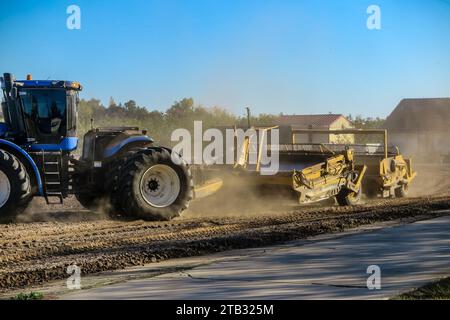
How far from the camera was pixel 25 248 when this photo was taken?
10.4 metres

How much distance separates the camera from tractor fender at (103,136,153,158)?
45.7 ft

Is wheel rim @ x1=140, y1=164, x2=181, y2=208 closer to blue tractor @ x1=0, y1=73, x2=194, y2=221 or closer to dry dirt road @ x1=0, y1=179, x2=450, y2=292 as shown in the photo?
blue tractor @ x1=0, y1=73, x2=194, y2=221

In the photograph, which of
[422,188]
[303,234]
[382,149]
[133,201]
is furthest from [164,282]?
[422,188]

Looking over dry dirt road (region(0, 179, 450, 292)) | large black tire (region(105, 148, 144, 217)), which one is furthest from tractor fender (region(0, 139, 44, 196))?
large black tire (region(105, 148, 144, 217))

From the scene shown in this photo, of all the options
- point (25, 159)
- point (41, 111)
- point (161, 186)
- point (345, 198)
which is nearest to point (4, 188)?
point (25, 159)

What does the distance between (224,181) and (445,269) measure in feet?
26.2

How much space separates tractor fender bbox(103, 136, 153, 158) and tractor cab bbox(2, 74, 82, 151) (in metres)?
0.70

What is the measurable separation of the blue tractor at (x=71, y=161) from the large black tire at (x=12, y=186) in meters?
0.08

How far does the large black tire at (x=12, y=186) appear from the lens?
12.6m

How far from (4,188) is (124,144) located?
251cm

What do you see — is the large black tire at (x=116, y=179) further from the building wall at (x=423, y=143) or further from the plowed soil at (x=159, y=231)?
the building wall at (x=423, y=143)

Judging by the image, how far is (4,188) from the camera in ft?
41.8

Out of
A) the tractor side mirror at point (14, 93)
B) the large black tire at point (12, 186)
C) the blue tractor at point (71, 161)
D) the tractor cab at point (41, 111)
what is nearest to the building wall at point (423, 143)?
the blue tractor at point (71, 161)

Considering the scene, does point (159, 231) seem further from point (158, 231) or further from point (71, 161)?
point (71, 161)
